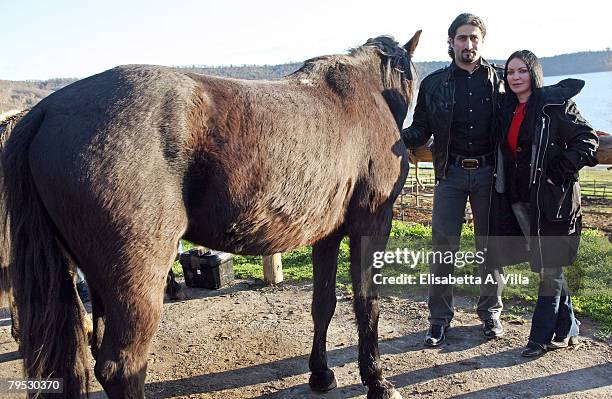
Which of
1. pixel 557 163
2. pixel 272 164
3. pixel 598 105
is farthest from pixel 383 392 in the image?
pixel 598 105

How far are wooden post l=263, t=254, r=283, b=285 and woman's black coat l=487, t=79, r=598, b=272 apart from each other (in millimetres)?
2762

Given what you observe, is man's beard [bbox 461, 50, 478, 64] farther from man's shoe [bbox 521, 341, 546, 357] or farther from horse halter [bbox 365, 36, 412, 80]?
man's shoe [bbox 521, 341, 546, 357]

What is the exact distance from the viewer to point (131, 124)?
2.24 meters

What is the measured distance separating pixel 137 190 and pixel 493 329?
324 centimetres

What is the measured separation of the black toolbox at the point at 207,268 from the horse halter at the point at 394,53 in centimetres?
288

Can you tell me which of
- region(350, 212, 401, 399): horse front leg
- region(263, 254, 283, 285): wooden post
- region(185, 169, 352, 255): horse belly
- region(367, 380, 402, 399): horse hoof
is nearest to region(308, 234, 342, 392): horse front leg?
region(350, 212, 401, 399): horse front leg

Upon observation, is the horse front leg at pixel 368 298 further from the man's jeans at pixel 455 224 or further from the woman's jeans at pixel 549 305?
the woman's jeans at pixel 549 305

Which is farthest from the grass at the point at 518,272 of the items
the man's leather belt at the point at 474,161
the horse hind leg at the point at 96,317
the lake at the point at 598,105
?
the lake at the point at 598,105

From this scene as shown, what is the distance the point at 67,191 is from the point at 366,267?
2.04m

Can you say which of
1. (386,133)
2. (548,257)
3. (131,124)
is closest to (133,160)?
(131,124)

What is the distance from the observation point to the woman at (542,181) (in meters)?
3.51

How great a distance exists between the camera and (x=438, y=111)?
397 cm

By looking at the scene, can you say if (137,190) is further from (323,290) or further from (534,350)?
(534,350)

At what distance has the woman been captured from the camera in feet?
11.5
